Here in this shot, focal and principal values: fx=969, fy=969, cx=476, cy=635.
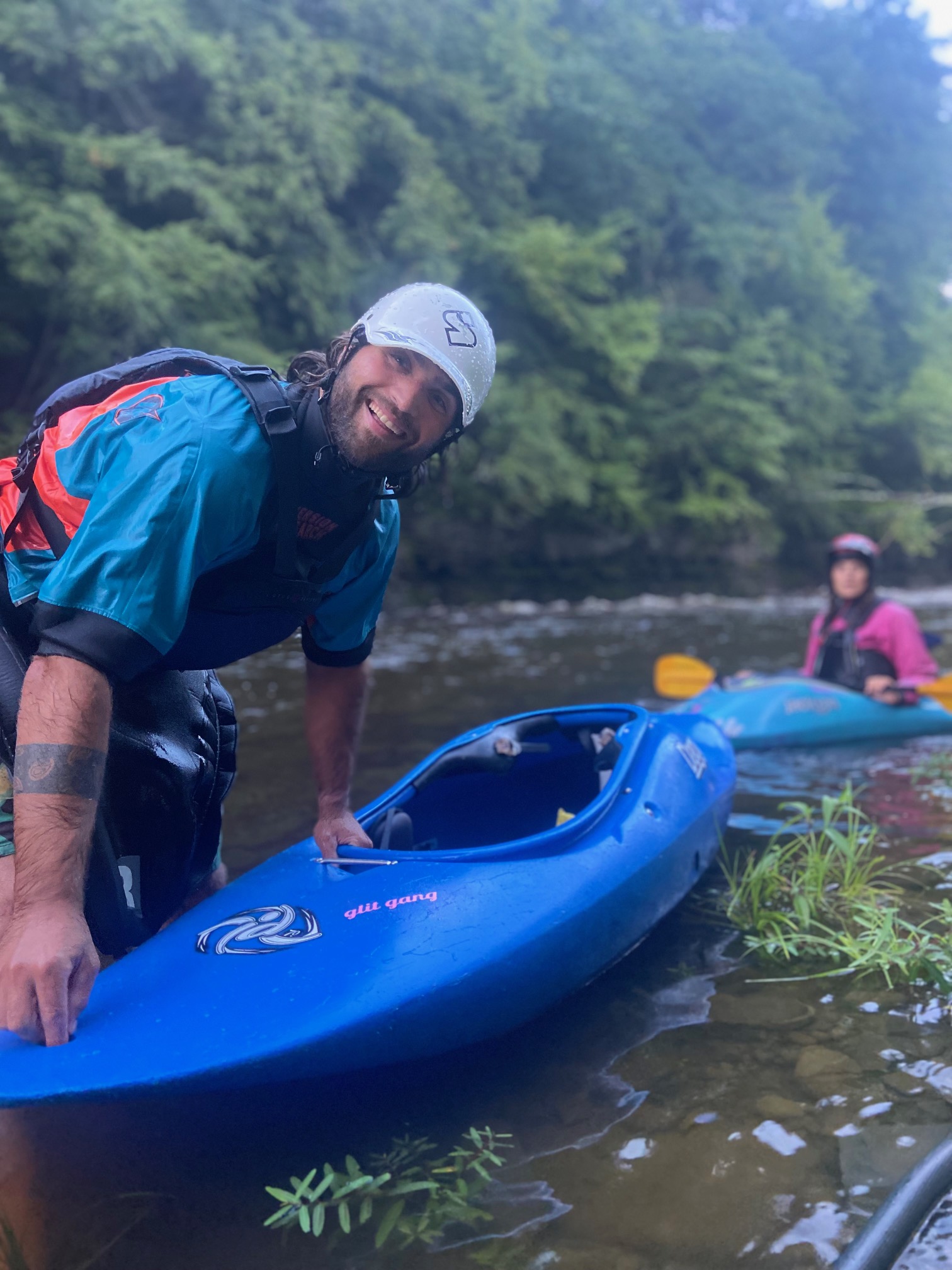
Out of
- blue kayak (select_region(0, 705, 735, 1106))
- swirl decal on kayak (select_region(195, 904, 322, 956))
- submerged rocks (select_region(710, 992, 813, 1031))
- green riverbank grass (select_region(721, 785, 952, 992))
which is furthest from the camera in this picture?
green riverbank grass (select_region(721, 785, 952, 992))

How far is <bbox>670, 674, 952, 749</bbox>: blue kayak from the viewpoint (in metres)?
4.54

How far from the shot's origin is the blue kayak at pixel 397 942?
4.78 ft

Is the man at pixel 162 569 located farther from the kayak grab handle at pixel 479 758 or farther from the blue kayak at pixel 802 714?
the blue kayak at pixel 802 714

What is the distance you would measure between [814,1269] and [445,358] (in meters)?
1.45

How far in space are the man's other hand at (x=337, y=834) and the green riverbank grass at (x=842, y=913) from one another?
3.05ft

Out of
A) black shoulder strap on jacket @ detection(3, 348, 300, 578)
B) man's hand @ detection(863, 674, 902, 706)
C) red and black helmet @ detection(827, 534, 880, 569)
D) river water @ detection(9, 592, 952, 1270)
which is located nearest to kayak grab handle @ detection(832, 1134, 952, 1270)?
river water @ detection(9, 592, 952, 1270)

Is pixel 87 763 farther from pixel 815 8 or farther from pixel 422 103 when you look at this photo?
pixel 815 8

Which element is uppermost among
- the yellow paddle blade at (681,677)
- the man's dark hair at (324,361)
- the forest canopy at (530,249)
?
the forest canopy at (530,249)

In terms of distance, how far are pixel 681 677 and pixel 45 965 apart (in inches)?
183

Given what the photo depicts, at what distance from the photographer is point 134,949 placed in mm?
1780

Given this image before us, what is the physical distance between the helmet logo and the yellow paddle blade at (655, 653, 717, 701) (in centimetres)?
404

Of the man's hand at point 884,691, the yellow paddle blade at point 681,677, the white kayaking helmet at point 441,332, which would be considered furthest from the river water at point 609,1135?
the yellow paddle blade at point 681,677

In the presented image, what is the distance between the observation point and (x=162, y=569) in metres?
1.48

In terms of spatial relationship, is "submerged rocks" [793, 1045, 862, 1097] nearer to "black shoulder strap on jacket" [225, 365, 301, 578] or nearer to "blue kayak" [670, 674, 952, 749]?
"black shoulder strap on jacket" [225, 365, 301, 578]
